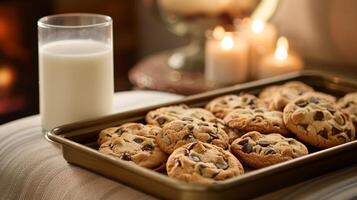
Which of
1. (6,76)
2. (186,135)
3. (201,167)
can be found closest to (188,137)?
(186,135)

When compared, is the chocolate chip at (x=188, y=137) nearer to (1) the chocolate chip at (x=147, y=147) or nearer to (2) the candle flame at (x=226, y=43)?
(1) the chocolate chip at (x=147, y=147)

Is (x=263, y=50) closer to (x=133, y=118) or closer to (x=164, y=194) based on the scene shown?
(x=133, y=118)

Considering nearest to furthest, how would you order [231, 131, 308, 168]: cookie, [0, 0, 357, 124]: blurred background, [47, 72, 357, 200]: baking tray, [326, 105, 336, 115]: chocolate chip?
[47, 72, 357, 200]: baking tray
[231, 131, 308, 168]: cookie
[326, 105, 336, 115]: chocolate chip
[0, 0, 357, 124]: blurred background

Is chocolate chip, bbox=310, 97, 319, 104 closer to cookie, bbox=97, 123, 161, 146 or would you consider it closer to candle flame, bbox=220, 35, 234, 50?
cookie, bbox=97, 123, 161, 146

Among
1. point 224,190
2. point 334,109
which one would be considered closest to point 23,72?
point 334,109

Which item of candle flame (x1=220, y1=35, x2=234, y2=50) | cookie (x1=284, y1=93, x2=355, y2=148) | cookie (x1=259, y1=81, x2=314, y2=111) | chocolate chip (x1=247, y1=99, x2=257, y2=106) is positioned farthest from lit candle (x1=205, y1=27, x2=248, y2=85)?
cookie (x1=284, y1=93, x2=355, y2=148)

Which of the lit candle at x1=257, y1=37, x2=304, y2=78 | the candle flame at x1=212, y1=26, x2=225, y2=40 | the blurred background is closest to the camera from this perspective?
the lit candle at x1=257, y1=37, x2=304, y2=78

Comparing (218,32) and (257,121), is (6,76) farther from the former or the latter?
(257,121)

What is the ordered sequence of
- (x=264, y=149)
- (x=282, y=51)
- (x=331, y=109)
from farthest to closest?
1. (x=282, y=51)
2. (x=331, y=109)
3. (x=264, y=149)
